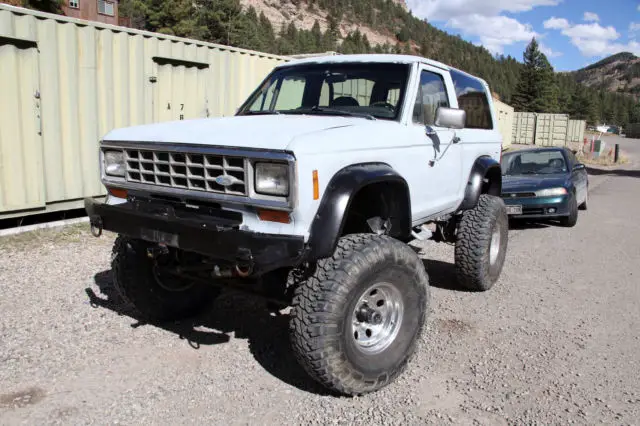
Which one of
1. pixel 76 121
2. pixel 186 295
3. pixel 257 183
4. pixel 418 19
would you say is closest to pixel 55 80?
pixel 76 121

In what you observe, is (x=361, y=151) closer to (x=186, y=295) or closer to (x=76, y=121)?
(x=186, y=295)

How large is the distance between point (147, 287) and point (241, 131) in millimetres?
1630

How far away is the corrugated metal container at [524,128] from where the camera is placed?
40594 mm

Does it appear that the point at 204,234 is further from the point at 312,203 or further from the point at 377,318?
the point at 377,318

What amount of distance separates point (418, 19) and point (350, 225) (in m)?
176

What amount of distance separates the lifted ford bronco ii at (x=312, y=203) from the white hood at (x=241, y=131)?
0.05 feet

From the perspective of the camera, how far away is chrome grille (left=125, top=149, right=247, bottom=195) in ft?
10.3

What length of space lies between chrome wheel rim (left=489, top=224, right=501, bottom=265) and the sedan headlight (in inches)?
145

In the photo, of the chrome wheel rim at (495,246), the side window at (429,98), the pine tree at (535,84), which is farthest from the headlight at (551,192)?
the pine tree at (535,84)

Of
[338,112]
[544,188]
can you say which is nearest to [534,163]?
[544,188]

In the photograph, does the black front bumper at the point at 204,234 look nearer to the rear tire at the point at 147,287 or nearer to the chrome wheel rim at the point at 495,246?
the rear tire at the point at 147,287

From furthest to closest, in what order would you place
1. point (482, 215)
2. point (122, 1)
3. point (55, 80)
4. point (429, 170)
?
1. point (122, 1)
2. point (55, 80)
3. point (482, 215)
4. point (429, 170)

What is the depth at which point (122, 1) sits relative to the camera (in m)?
64.9

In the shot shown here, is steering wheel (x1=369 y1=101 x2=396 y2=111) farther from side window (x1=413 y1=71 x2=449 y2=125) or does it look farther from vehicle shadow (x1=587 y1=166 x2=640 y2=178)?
vehicle shadow (x1=587 y1=166 x2=640 y2=178)
